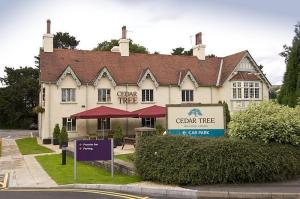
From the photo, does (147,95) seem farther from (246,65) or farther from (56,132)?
(246,65)

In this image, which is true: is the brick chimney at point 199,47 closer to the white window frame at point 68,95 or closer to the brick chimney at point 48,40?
the white window frame at point 68,95

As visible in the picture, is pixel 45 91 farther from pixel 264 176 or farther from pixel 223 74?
pixel 264 176

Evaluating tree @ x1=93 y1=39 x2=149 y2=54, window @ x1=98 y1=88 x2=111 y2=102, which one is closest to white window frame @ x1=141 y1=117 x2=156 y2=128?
window @ x1=98 y1=88 x2=111 y2=102

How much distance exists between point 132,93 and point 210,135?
2848 centimetres

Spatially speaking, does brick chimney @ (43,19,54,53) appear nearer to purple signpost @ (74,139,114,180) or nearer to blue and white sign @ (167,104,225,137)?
purple signpost @ (74,139,114,180)

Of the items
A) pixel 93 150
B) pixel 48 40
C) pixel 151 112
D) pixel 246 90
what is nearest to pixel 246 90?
pixel 246 90

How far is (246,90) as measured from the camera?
163 ft

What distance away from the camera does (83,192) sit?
14.5 m

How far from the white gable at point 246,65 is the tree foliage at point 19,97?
1363 inches

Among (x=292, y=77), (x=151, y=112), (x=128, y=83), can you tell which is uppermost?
(x=128, y=83)

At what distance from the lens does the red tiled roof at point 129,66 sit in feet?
147

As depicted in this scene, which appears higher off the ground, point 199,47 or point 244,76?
point 199,47

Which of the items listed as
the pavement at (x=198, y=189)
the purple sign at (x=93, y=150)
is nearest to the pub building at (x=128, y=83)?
the purple sign at (x=93, y=150)

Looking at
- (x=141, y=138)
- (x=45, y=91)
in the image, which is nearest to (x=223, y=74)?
(x=45, y=91)
